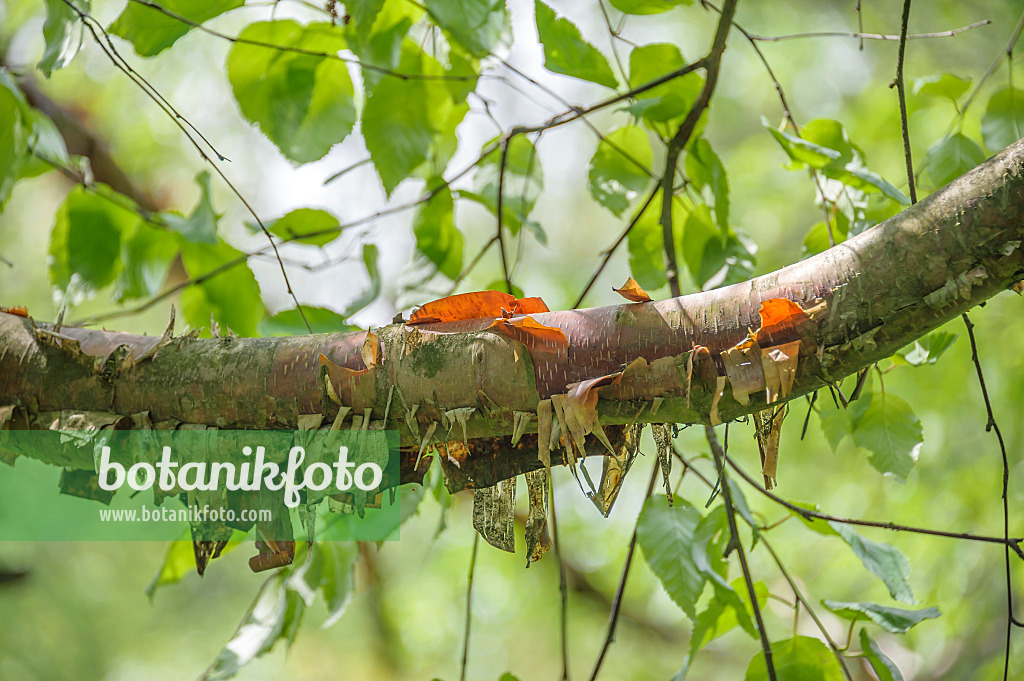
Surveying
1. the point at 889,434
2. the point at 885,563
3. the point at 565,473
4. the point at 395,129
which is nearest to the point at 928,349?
the point at 889,434

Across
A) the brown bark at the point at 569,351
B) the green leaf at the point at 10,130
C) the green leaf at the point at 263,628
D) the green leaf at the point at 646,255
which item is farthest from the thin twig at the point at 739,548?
the green leaf at the point at 10,130

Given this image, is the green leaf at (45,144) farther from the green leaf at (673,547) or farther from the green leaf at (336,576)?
the green leaf at (673,547)

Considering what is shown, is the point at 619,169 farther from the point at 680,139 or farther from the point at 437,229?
the point at 437,229

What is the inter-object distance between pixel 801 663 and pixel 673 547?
121mm

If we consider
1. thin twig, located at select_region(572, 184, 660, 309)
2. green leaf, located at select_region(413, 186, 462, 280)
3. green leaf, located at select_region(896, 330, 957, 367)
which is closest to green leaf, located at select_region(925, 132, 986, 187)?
green leaf, located at select_region(896, 330, 957, 367)

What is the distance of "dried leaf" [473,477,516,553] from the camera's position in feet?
1.44

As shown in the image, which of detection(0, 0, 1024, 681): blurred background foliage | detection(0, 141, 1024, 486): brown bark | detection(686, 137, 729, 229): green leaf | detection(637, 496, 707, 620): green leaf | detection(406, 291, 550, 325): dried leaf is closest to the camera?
detection(0, 141, 1024, 486): brown bark

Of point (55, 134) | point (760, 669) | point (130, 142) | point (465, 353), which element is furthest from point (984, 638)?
point (130, 142)

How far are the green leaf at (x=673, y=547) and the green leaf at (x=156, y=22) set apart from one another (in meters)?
0.53

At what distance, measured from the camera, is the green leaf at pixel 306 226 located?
0.65m

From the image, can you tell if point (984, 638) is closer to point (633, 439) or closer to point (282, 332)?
point (633, 439)

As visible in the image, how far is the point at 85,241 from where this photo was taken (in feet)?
2.31

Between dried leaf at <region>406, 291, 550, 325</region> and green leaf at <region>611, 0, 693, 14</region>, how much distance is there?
0.30 meters

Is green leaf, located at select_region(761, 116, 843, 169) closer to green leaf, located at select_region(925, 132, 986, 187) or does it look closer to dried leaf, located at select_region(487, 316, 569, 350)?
green leaf, located at select_region(925, 132, 986, 187)
